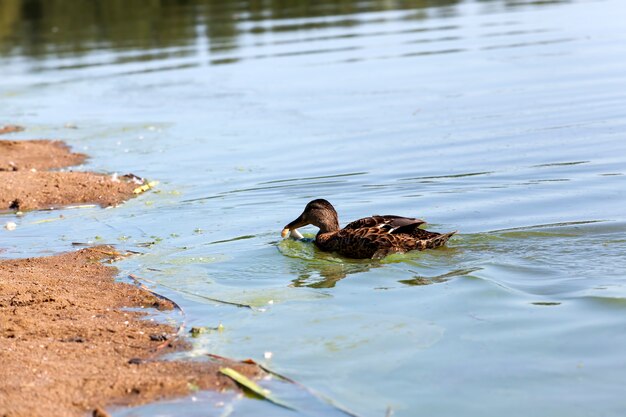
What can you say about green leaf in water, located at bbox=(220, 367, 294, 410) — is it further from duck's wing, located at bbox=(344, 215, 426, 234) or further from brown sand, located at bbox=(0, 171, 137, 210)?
brown sand, located at bbox=(0, 171, 137, 210)

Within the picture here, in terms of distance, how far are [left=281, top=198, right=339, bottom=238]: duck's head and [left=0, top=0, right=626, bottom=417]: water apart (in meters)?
0.32

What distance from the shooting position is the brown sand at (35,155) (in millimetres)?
15047

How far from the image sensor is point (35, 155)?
1587 centimetres

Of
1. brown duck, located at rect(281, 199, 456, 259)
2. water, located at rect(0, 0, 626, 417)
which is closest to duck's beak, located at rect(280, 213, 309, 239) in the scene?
water, located at rect(0, 0, 626, 417)

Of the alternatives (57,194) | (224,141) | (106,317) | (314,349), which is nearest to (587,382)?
(314,349)

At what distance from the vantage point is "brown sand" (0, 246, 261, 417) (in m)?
6.14

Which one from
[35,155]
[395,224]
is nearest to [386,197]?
[395,224]

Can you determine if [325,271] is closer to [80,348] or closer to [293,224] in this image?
[293,224]

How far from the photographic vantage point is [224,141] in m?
16.2

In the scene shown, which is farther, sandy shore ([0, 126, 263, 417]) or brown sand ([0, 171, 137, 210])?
brown sand ([0, 171, 137, 210])

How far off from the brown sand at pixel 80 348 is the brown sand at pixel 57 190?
10.9ft

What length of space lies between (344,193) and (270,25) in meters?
22.1

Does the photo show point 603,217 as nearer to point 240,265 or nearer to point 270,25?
point 240,265

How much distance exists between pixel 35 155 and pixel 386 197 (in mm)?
6465
